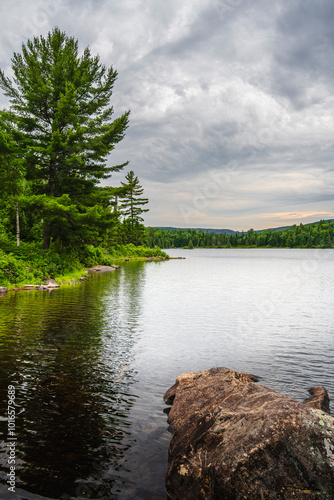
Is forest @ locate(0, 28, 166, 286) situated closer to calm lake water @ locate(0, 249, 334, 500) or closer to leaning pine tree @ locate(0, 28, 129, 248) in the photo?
leaning pine tree @ locate(0, 28, 129, 248)

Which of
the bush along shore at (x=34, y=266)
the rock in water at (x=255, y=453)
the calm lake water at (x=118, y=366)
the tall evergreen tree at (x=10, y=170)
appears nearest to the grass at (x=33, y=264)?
the bush along shore at (x=34, y=266)

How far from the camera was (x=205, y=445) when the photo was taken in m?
4.79

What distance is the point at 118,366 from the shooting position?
10078 millimetres

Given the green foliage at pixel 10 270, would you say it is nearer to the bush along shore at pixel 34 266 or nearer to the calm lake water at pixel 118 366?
the bush along shore at pixel 34 266

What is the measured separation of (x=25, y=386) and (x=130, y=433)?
10.8ft

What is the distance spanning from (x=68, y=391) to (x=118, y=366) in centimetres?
227

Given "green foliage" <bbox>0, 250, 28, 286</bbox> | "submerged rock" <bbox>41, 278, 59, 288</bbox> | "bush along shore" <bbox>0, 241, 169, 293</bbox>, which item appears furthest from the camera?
"submerged rock" <bbox>41, 278, 59, 288</bbox>

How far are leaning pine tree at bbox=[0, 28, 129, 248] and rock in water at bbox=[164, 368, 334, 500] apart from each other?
2311 centimetres

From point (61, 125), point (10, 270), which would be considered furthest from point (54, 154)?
point (10, 270)

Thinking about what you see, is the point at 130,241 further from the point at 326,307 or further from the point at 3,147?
the point at 326,307

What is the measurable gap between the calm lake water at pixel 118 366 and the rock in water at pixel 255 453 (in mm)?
726


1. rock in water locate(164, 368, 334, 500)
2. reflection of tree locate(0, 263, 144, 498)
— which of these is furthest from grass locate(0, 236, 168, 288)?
rock in water locate(164, 368, 334, 500)

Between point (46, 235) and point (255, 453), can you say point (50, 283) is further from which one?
point (255, 453)

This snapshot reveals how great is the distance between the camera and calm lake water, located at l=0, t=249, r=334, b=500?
5.27 meters
